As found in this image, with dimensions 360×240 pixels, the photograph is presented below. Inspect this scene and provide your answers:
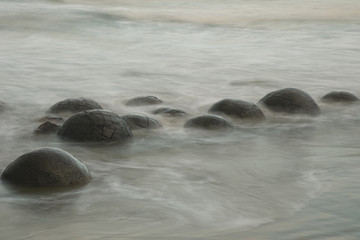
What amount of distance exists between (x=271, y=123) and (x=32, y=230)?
303 cm

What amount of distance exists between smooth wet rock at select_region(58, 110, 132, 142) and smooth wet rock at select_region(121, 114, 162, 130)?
0.95 ft

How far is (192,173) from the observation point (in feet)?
14.4

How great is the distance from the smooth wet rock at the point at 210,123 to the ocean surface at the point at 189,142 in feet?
0.37

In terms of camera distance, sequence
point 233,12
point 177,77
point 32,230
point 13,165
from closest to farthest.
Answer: point 32,230, point 13,165, point 177,77, point 233,12

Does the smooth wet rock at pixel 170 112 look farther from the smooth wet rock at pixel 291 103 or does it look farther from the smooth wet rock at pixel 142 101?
the smooth wet rock at pixel 291 103

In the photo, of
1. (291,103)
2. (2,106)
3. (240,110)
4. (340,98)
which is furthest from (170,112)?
(340,98)

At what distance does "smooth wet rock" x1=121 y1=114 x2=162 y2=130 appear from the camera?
18.4 feet

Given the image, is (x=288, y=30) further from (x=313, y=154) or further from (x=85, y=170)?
(x=85, y=170)

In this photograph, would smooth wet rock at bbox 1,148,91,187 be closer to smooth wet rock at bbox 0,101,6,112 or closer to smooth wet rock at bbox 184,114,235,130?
smooth wet rock at bbox 184,114,235,130

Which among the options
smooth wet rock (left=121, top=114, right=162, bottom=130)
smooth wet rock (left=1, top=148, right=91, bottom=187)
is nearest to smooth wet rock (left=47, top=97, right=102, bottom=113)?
smooth wet rock (left=121, top=114, right=162, bottom=130)

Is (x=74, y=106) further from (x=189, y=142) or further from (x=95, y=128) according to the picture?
(x=189, y=142)

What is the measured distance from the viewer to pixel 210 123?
18.5ft

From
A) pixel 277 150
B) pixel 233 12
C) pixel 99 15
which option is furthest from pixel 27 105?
pixel 233 12

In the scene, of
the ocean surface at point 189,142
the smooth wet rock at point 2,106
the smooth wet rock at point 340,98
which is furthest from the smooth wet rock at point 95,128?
the smooth wet rock at point 340,98
